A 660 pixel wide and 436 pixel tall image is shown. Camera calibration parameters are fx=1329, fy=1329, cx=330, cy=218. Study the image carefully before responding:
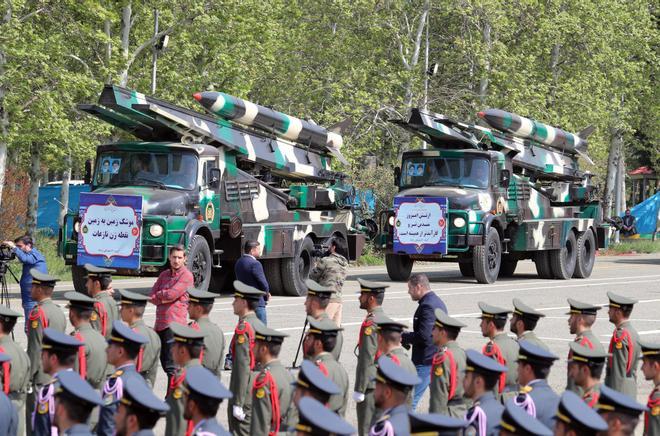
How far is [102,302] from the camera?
12.5 metres

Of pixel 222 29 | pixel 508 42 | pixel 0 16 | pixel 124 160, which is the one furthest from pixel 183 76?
pixel 508 42

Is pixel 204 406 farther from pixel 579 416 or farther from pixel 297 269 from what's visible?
pixel 297 269

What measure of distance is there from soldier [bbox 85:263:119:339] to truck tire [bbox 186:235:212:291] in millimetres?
9001

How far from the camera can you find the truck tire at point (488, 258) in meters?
27.7

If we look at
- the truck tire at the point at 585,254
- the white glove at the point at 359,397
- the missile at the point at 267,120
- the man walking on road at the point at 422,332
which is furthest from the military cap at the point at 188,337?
the truck tire at the point at 585,254

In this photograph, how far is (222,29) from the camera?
35.8m

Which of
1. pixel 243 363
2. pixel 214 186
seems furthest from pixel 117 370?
pixel 214 186

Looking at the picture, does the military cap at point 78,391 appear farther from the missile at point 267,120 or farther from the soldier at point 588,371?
the missile at point 267,120

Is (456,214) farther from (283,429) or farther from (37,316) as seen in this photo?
(283,429)

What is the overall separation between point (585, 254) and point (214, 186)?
42.0ft

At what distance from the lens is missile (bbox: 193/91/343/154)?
79.7 feet

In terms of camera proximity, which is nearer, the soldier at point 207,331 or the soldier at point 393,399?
the soldier at point 393,399

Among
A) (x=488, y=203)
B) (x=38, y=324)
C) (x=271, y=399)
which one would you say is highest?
(x=488, y=203)

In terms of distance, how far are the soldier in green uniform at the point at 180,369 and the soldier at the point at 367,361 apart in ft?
6.61
